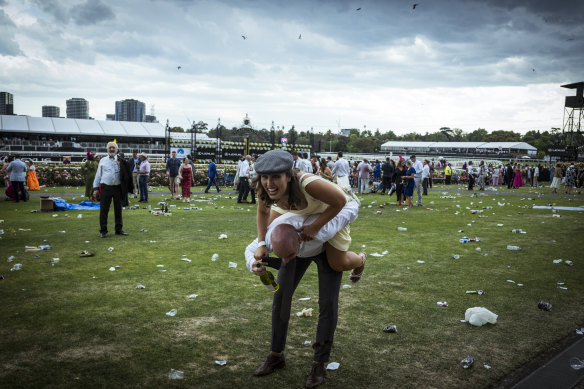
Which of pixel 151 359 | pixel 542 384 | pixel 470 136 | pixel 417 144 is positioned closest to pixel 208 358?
pixel 151 359

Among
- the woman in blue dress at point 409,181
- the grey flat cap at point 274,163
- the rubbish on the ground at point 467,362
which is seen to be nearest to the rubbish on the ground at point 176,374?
the grey flat cap at point 274,163

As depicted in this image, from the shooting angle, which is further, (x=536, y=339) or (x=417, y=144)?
(x=417, y=144)

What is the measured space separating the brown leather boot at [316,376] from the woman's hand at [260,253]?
1.00 metres

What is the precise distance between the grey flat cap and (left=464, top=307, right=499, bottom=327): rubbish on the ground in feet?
10.2

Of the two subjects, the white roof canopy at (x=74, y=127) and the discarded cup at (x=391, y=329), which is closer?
the discarded cup at (x=391, y=329)

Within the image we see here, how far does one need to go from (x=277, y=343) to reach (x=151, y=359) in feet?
3.90

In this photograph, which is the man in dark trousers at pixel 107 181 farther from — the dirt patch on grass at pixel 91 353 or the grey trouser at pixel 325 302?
the grey trouser at pixel 325 302

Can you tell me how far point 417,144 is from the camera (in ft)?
396

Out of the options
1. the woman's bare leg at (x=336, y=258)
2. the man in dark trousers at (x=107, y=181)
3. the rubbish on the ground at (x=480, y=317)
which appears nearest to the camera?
the woman's bare leg at (x=336, y=258)

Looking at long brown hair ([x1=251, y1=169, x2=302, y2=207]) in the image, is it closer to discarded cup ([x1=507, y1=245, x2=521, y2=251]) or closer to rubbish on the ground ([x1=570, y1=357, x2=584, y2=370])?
rubbish on the ground ([x1=570, y1=357, x2=584, y2=370])

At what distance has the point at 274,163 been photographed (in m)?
3.16

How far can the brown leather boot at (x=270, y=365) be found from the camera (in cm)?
364

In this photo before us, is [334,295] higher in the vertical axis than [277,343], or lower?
higher

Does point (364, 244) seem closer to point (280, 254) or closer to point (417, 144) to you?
point (280, 254)
